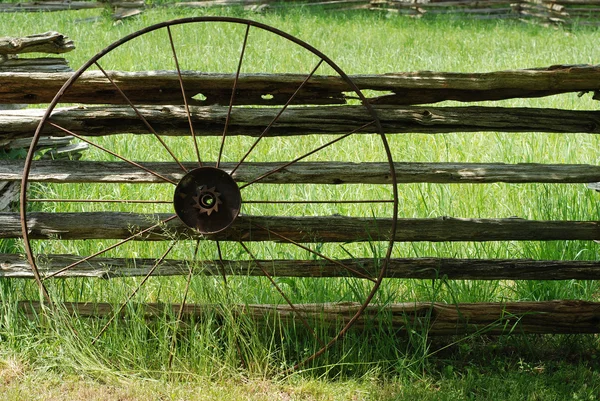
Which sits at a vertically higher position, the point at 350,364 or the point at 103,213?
the point at 103,213

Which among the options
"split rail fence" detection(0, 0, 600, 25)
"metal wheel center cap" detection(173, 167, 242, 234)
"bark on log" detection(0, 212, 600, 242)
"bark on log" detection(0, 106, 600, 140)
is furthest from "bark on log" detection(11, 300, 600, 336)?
"split rail fence" detection(0, 0, 600, 25)

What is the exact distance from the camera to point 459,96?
11.7 ft

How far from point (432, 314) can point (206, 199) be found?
1223 mm

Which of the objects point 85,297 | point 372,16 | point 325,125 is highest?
point 372,16

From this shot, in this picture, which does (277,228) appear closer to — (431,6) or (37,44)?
(37,44)

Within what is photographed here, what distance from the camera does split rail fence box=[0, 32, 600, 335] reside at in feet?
11.4

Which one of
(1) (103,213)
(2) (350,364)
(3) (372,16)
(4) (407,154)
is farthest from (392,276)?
(3) (372,16)

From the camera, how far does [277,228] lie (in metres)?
3.55

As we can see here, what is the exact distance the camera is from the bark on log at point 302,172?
3.51 meters

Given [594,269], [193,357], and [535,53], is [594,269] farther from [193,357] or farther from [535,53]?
[535,53]

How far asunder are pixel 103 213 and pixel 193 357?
0.83 metres

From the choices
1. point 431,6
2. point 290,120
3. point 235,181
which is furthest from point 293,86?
point 431,6

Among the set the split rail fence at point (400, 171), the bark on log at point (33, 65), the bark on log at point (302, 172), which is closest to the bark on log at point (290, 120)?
the split rail fence at point (400, 171)

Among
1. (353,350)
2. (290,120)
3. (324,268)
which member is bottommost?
(353,350)
